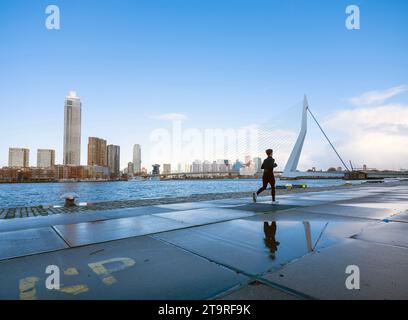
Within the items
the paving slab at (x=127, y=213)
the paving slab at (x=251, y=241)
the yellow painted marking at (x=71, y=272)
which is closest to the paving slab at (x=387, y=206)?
the paving slab at (x=251, y=241)

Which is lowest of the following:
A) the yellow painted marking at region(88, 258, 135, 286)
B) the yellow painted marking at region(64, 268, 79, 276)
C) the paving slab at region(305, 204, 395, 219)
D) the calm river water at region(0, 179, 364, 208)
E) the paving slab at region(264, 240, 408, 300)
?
the calm river water at region(0, 179, 364, 208)

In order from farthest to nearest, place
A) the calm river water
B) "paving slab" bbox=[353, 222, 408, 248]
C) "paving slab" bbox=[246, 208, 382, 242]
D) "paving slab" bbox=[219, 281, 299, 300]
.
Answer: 1. the calm river water
2. "paving slab" bbox=[246, 208, 382, 242]
3. "paving slab" bbox=[353, 222, 408, 248]
4. "paving slab" bbox=[219, 281, 299, 300]

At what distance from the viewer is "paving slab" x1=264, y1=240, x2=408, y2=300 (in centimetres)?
190

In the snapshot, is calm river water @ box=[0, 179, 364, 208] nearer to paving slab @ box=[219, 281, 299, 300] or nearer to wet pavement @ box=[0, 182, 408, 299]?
wet pavement @ box=[0, 182, 408, 299]

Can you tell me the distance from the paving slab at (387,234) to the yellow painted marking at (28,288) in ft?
12.8

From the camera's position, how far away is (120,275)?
2.31 metres

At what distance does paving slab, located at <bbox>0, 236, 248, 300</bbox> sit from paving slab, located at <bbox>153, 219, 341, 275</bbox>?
278 millimetres

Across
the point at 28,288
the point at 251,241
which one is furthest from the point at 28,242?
the point at 251,241

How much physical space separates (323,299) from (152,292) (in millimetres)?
1325

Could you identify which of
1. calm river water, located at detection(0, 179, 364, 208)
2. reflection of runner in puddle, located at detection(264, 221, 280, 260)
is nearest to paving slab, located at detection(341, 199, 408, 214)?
reflection of runner in puddle, located at detection(264, 221, 280, 260)

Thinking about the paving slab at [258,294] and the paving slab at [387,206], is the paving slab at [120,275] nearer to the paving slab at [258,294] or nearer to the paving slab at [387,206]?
the paving slab at [258,294]

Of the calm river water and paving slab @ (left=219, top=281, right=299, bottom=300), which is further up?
paving slab @ (left=219, top=281, right=299, bottom=300)

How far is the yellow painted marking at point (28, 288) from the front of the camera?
1925 mm

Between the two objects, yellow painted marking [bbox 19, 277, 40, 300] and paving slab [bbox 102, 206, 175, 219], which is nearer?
yellow painted marking [bbox 19, 277, 40, 300]
